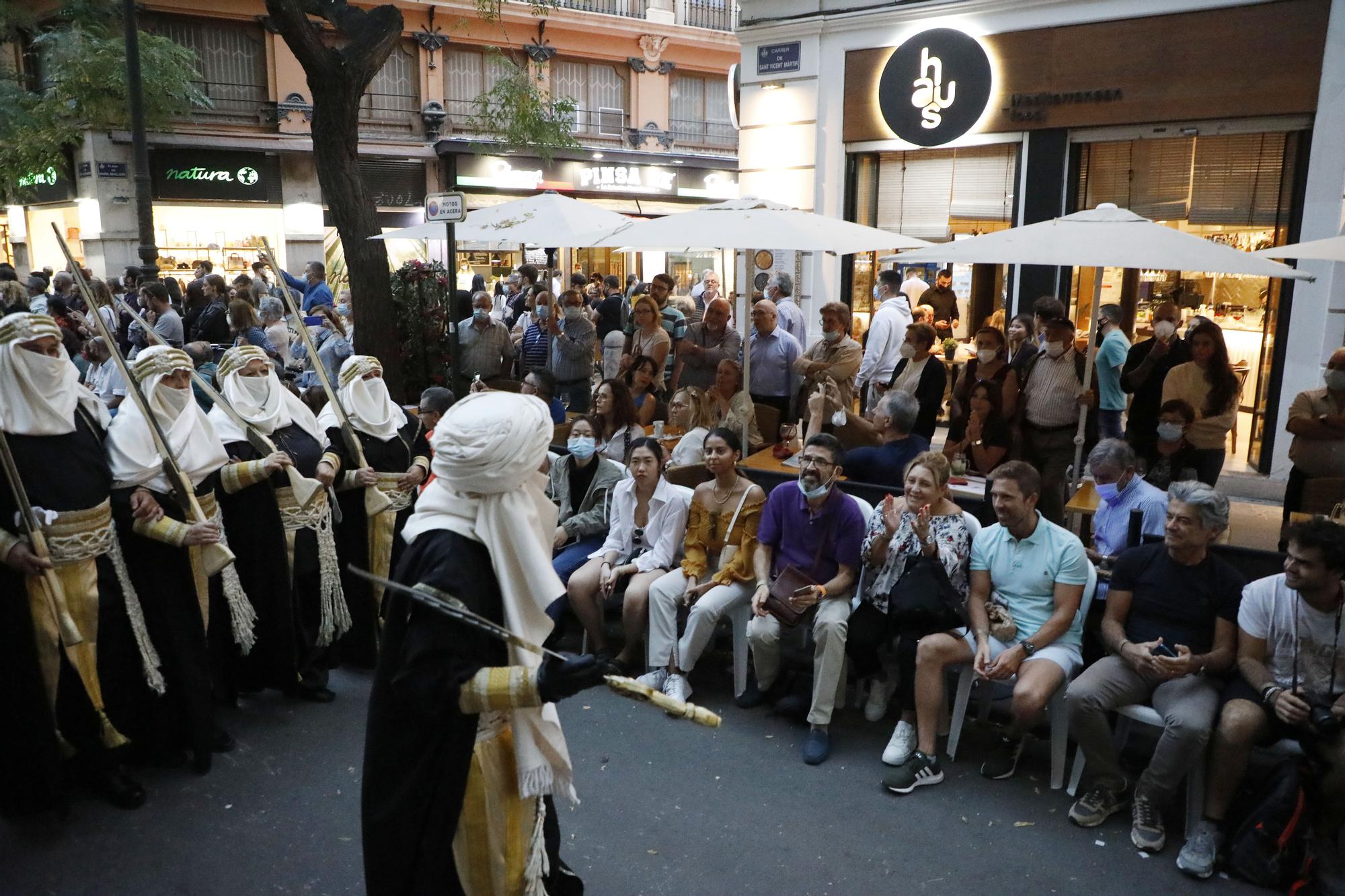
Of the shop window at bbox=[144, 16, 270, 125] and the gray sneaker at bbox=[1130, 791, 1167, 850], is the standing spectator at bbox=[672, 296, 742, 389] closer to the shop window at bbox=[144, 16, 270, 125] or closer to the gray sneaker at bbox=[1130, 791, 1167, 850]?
the gray sneaker at bbox=[1130, 791, 1167, 850]

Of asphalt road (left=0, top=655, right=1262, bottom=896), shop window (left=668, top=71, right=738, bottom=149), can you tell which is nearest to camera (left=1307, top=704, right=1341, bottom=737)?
asphalt road (left=0, top=655, right=1262, bottom=896)

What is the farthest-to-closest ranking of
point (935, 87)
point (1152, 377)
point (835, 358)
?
point (935, 87) → point (835, 358) → point (1152, 377)

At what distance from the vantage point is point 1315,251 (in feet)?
20.3

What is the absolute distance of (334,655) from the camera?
5836mm

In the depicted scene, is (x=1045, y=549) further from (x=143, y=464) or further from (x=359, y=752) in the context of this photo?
(x=143, y=464)

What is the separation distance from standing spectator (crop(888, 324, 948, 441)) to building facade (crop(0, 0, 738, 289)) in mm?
12665

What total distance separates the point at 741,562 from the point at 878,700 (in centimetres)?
104

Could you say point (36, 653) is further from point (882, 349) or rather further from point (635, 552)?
point (882, 349)

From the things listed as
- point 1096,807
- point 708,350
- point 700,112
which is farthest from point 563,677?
point 700,112

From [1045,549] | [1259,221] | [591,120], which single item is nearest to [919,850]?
[1045,549]

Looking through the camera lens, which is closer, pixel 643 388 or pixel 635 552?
pixel 635 552

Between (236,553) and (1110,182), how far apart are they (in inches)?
349

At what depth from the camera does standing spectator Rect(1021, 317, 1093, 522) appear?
7430 mm

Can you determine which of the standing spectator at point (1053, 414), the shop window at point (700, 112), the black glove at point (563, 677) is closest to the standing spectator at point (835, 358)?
the standing spectator at point (1053, 414)
